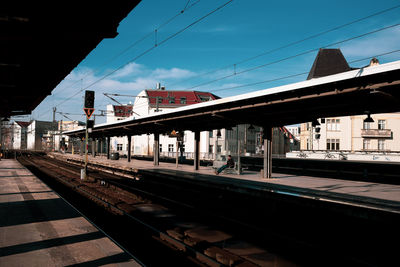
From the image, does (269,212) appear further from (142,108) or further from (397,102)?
(142,108)

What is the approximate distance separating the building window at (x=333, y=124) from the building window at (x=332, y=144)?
1.89 metres

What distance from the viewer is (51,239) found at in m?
7.93

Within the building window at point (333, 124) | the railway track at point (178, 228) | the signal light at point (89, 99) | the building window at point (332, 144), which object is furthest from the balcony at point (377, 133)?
the signal light at point (89, 99)

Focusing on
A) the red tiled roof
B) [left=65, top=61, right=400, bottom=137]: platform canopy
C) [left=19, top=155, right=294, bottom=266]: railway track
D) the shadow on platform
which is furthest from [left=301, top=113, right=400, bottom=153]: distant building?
the shadow on platform

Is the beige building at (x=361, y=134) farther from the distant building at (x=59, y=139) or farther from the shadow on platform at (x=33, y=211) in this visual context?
the distant building at (x=59, y=139)

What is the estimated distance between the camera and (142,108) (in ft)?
245

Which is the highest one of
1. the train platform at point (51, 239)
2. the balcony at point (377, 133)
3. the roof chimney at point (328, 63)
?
the roof chimney at point (328, 63)

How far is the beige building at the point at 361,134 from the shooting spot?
168ft

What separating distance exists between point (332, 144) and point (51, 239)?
54164 millimetres

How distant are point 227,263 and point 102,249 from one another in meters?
2.81

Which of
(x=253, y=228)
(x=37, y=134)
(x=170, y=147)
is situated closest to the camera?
(x=253, y=228)

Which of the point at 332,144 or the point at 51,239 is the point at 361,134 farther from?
the point at 51,239

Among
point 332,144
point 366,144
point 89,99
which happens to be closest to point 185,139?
point 332,144

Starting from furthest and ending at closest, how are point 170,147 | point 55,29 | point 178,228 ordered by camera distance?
point 170,147 → point 178,228 → point 55,29
